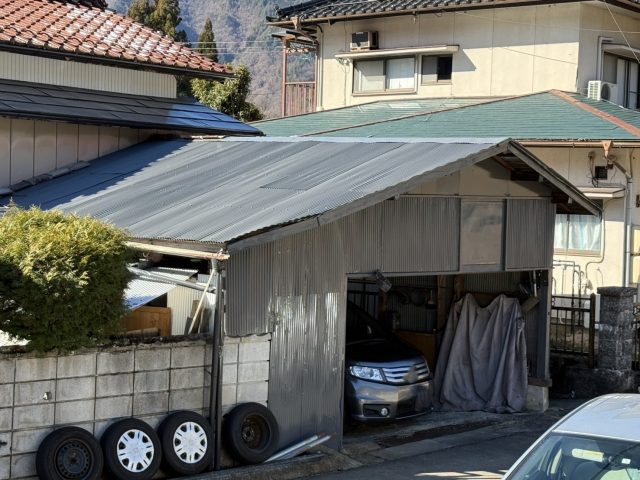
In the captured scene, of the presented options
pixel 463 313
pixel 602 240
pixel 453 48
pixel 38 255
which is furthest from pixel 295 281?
pixel 453 48

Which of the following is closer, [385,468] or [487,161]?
[385,468]

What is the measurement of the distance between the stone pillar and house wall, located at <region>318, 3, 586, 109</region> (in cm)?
870

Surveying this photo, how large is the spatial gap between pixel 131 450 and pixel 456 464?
396 centimetres

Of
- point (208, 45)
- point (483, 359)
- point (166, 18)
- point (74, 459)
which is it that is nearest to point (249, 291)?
point (74, 459)

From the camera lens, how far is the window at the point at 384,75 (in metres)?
26.7

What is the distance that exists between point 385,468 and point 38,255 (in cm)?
466

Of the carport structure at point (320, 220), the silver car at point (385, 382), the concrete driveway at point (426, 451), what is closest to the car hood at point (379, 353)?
the silver car at point (385, 382)

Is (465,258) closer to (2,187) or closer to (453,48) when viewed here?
(2,187)

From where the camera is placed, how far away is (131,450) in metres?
10.3

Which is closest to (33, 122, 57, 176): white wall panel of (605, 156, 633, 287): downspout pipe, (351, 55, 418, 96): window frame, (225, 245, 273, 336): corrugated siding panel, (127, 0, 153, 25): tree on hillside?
(225, 245, 273, 336): corrugated siding panel

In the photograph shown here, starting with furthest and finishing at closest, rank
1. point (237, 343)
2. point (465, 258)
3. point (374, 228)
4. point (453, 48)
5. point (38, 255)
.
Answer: point (453, 48)
point (465, 258)
point (374, 228)
point (237, 343)
point (38, 255)

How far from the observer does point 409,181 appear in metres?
12.0

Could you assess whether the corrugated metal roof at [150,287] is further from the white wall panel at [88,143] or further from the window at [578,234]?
the window at [578,234]

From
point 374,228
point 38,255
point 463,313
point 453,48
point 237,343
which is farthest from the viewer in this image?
point 453,48
